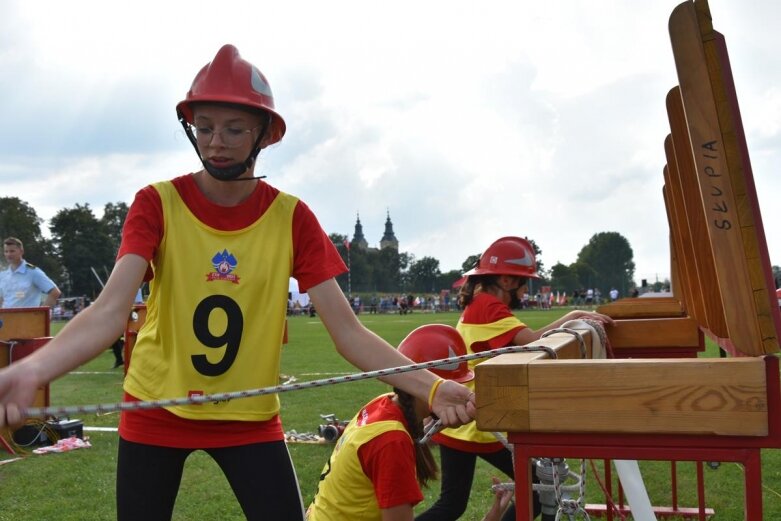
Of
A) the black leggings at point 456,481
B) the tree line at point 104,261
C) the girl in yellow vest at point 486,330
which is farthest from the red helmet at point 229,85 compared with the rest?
the tree line at point 104,261

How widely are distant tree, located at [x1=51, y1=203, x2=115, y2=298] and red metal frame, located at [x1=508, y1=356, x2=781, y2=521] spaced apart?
8767cm

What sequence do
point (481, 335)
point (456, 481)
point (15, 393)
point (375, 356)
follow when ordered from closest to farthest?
point (15, 393) → point (375, 356) → point (456, 481) → point (481, 335)

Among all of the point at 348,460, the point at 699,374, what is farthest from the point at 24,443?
the point at 699,374

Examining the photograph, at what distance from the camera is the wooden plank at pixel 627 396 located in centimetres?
181

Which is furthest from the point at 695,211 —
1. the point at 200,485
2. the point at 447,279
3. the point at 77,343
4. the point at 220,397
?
the point at 447,279

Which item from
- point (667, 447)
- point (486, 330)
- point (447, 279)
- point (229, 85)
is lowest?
point (667, 447)

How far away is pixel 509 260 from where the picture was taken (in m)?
5.37

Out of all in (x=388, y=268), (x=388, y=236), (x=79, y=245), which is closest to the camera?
(x=79, y=245)

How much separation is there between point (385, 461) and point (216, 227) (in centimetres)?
118

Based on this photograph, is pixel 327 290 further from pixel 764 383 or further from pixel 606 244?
pixel 606 244

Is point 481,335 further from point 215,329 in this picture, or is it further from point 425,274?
point 425,274

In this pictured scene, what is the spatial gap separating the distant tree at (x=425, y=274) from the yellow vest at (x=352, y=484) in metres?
93.2

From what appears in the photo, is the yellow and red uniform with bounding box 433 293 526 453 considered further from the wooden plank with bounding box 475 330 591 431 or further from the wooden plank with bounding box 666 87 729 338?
the wooden plank with bounding box 475 330 591 431

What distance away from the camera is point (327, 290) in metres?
2.76
